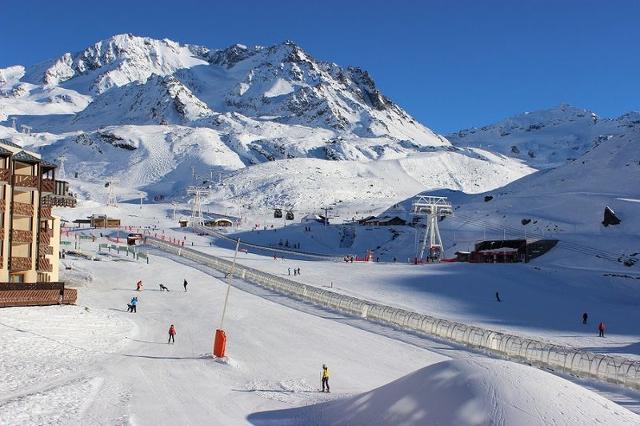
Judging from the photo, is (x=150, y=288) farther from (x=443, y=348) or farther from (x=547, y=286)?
(x=547, y=286)

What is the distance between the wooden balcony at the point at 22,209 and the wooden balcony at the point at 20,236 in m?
1.06

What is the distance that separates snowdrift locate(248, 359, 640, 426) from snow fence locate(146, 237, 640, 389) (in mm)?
11932

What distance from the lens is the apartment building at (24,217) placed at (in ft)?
123

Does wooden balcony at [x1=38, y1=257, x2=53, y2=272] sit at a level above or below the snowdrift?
above

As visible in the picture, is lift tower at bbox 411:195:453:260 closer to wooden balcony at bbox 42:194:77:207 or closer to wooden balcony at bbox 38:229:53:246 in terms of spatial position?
wooden balcony at bbox 42:194:77:207

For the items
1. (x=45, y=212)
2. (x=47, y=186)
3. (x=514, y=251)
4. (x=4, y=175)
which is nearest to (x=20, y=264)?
(x=45, y=212)

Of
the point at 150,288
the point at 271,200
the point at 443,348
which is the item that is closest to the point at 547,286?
the point at 443,348

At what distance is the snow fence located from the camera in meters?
26.0

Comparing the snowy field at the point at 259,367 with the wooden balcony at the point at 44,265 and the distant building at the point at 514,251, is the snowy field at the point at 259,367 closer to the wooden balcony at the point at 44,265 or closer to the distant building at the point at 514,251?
the wooden balcony at the point at 44,265

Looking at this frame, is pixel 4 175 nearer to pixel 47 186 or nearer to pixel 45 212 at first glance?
pixel 47 186

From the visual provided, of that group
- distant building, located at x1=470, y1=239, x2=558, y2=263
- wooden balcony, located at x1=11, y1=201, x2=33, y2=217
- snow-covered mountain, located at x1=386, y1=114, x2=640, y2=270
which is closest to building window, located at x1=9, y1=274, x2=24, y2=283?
wooden balcony, located at x1=11, y1=201, x2=33, y2=217

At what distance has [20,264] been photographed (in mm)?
38719

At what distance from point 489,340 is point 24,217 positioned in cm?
2895

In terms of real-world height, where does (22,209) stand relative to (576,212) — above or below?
below
